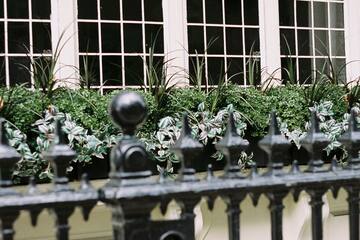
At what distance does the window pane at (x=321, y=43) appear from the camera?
5.25 meters

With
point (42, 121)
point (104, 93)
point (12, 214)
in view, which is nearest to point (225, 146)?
point (12, 214)

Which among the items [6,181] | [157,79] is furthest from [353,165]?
[157,79]

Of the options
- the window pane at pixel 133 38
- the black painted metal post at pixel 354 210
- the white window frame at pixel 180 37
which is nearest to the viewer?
the black painted metal post at pixel 354 210

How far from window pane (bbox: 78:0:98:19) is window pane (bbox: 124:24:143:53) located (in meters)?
0.26

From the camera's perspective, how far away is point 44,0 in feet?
14.0

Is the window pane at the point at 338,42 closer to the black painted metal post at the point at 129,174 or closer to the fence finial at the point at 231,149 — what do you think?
the fence finial at the point at 231,149

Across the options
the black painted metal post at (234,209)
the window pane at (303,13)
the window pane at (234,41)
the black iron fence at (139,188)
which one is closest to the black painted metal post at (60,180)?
the black iron fence at (139,188)

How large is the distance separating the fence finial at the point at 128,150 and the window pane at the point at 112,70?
265 cm

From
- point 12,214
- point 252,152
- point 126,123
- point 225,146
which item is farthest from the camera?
point 252,152

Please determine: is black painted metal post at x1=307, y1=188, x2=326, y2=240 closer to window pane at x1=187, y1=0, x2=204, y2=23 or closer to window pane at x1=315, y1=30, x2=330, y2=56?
window pane at x1=187, y1=0, x2=204, y2=23

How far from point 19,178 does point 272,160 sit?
197 cm

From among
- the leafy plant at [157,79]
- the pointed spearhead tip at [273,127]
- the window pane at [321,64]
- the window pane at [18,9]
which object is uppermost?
the window pane at [18,9]

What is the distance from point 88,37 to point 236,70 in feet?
4.14

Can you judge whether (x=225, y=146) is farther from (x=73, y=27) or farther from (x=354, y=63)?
(x=354, y=63)
